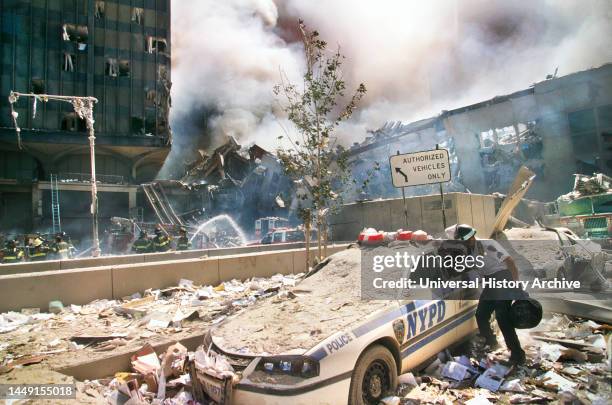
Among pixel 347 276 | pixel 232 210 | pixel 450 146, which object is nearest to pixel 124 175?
pixel 232 210

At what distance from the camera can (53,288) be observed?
22.4 ft

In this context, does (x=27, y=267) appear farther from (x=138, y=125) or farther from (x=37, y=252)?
(x=138, y=125)

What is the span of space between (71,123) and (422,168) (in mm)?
37579

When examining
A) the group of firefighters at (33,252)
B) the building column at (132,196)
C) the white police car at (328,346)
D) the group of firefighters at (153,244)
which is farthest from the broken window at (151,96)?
the white police car at (328,346)

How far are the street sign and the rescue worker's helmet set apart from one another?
1907mm

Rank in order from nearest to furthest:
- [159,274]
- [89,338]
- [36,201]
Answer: [89,338]
[159,274]
[36,201]

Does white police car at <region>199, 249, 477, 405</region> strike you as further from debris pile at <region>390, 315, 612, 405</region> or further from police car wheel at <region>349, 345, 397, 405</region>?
debris pile at <region>390, 315, 612, 405</region>

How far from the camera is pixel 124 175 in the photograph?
124ft

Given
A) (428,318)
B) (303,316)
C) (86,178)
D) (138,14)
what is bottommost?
(428,318)

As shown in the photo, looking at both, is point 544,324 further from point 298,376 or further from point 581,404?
point 298,376

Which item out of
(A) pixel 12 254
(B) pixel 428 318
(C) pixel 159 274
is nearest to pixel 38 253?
(A) pixel 12 254

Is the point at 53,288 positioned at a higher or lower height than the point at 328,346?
higher

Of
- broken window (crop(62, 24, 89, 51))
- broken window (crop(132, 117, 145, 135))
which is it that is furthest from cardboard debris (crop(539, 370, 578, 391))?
broken window (crop(62, 24, 89, 51))

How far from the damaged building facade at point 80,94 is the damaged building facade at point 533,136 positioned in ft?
71.1
